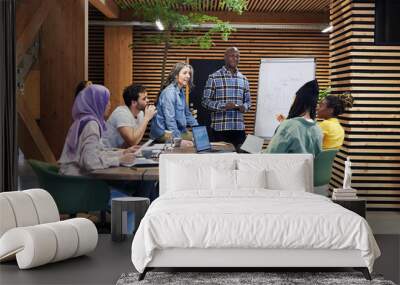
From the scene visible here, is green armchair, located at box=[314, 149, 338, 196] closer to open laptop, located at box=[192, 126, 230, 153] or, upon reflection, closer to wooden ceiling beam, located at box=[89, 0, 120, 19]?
open laptop, located at box=[192, 126, 230, 153]

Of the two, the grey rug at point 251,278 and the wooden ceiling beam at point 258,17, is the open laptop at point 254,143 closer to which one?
the wooden ceiling beam at point 258,17

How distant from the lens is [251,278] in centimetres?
533

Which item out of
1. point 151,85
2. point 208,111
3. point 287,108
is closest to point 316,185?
point 287,108

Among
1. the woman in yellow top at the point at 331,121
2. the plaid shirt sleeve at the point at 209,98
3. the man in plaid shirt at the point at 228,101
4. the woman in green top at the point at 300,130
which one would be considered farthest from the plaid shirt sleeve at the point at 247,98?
the woman in yellow top at the point at 331,121

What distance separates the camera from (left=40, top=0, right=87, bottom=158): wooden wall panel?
7516mm

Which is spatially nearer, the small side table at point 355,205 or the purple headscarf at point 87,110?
the small side table at point 355,205

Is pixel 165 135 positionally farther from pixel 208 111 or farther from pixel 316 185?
pixel 316 185

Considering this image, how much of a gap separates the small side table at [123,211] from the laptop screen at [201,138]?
2.91 ft

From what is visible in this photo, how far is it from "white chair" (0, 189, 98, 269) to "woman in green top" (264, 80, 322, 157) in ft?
7.59

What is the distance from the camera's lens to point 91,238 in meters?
6.10

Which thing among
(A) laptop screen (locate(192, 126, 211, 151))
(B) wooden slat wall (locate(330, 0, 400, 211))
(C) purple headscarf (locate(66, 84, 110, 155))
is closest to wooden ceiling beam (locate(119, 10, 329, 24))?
(B) wooden slat wall (locate(330, 0, 400, 211))

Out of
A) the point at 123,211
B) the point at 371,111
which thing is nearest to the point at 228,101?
the point at 123,211

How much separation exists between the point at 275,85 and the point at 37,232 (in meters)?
3.10

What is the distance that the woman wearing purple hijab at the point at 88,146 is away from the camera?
24.5ft
